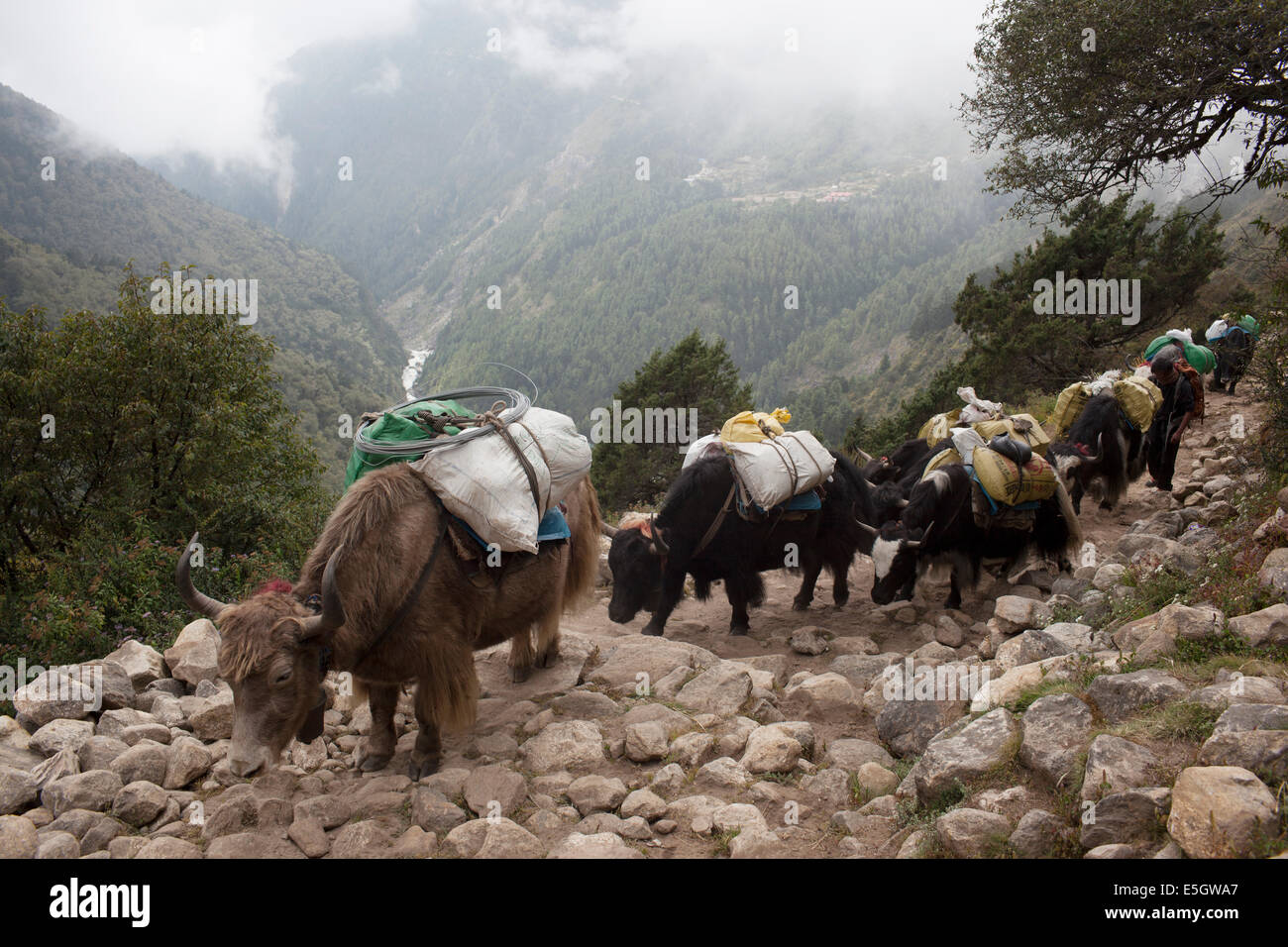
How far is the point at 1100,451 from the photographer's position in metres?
8.27

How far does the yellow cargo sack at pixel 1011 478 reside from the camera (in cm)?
630

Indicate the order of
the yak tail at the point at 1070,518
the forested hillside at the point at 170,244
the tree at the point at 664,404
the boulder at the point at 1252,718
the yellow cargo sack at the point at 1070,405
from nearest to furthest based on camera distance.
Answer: the boulder at the point at 1252,718 → the yak tail at the point at 1070,518 → the yellow cargo sack at the point at 1070,405 → the tree at the point at 664,404 → the forested hillside at the point at 170,244

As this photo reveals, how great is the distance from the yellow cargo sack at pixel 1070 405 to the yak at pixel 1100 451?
13.1 inches

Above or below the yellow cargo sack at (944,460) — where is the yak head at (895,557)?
below

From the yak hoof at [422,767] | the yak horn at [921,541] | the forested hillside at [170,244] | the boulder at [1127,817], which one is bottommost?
the yak hoof at [422,767]

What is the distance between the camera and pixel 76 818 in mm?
2906

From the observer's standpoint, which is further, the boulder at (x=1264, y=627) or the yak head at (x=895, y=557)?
the yak head at (x=895, y=557)

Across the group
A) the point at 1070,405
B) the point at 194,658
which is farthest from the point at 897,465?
the point at 194,658

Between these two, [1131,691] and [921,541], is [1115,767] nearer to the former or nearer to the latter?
[1131,691]

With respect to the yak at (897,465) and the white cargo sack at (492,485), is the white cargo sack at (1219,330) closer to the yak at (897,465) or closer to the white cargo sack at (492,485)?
the yak at (897,465)

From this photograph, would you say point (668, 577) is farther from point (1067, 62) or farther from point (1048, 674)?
point (1067, 62)

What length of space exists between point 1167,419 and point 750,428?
213 inches

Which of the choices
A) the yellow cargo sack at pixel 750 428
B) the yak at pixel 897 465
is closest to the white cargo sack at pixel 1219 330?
the yak at pixel 897 465
